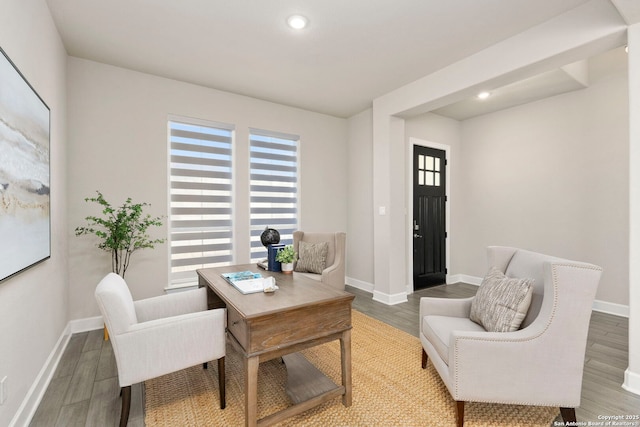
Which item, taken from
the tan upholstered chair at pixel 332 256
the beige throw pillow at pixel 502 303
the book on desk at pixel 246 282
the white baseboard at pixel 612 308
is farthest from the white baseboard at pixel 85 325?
the white baseboard at pixel 612 308

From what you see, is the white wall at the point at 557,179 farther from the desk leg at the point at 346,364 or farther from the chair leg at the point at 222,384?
the chair leg at the point at 222,384

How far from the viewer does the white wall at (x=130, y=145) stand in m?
3.11

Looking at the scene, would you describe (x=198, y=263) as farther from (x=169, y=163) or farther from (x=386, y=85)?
(x=386, y=85)

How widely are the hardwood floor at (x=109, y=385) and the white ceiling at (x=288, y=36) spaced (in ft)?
9.42

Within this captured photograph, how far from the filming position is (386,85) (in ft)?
12.5

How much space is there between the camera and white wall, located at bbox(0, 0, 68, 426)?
159cm

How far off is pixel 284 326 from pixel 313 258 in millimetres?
2048

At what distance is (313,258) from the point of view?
3.70m

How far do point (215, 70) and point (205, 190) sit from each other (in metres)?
1.46

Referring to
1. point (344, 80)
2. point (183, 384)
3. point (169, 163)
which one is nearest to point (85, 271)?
point (169, 163)

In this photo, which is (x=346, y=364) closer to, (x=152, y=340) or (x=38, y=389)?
(x=152, y=340)

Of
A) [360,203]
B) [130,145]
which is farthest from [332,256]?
[130,145]

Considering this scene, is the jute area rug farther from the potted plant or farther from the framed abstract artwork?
the framed abstract artwork

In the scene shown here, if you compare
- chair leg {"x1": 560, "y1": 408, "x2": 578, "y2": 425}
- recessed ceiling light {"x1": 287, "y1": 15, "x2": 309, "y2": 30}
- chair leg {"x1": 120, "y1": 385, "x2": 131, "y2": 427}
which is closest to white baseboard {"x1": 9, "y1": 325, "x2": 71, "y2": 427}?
chair leg {"x1": 120, "y1": 385, "x2": 131, "y2": 427}
